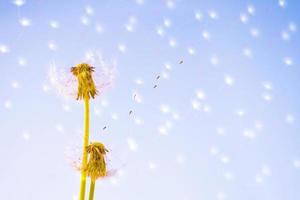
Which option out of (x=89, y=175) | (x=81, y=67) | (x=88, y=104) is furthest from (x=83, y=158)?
(x=81, y=67)

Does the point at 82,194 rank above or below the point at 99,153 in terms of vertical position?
below

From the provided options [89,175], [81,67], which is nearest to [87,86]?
[81,67]

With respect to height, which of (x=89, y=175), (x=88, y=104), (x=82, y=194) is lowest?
(x=82, y=194)

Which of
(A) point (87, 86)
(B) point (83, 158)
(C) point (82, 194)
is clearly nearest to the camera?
(C) point (82, 194)

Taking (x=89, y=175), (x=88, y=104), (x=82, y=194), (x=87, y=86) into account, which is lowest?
(x=82, y=194)

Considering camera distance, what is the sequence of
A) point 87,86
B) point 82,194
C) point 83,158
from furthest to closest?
point 87,86, point 83,158, point 82,194

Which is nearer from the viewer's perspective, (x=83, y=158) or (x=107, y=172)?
(x=83, y=158)

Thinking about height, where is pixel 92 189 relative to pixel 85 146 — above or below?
below

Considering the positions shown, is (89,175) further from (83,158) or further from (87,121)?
(87,121)

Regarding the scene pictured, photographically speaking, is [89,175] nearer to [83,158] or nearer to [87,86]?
[83,158]
